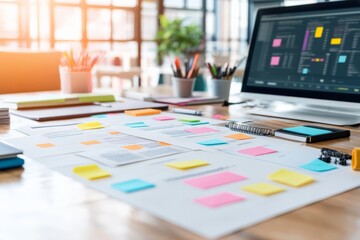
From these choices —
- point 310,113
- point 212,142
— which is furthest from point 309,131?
point 310,113

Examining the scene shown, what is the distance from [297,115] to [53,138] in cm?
77

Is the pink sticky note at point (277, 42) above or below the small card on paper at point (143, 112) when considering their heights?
above

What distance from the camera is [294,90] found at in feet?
5.03

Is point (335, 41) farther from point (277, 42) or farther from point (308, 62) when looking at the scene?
point (277, 42)

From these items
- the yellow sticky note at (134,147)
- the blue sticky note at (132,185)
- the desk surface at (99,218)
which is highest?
the yellow sticky note at (134,147)

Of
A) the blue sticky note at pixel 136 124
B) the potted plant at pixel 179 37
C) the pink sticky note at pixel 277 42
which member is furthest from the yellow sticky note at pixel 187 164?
the potted plant at pixel 179 37

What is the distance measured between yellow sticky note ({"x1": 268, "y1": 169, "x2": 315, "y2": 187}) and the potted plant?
6.12 metres

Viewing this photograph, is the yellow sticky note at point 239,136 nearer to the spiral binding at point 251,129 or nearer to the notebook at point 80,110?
the spiral binding at point 251,129

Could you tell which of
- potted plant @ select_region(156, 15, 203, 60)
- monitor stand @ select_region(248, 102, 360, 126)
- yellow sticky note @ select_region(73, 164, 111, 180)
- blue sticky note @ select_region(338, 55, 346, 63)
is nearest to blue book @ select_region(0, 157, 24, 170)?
yellow sticky note @ select_region(73, 164, 111, 180)

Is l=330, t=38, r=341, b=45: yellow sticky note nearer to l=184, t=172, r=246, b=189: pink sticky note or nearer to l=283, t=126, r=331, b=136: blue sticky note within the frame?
l=283, t=126, r=331, b=136: blue sticky note

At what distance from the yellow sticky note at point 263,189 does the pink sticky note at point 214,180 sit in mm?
39

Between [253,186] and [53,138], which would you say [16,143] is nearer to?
[53,138]

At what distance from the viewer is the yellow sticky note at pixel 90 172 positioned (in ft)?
2.61

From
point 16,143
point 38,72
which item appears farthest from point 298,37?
point 38,72
